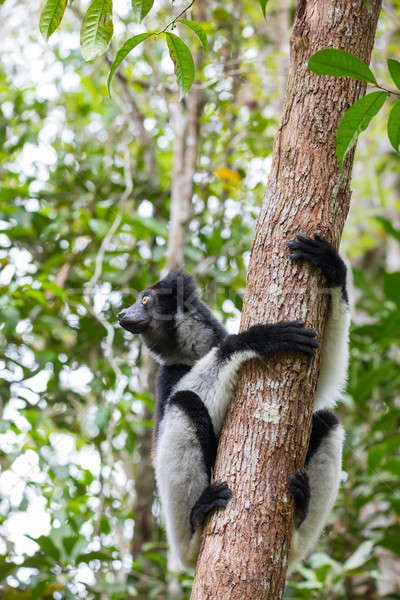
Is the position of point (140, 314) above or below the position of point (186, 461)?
above

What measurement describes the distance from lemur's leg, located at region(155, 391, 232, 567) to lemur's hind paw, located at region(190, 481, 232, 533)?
0.68ft

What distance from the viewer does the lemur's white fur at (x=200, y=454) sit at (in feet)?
8.71

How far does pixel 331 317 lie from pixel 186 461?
94cm

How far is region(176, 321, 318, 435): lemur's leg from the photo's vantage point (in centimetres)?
205

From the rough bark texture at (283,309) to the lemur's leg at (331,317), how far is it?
5cm

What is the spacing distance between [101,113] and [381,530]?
15.7 ft

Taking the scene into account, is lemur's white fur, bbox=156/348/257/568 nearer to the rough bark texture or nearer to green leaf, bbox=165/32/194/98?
the rough bark texture

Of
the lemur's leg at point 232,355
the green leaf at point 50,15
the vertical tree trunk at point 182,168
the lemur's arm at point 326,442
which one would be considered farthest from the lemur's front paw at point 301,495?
the vertical tree trunk at point 182,168

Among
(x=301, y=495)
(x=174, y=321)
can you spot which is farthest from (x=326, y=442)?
(x=174, y=321)

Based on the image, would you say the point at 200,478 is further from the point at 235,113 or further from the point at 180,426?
the point at 235,113

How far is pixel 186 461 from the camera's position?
2.72 metres

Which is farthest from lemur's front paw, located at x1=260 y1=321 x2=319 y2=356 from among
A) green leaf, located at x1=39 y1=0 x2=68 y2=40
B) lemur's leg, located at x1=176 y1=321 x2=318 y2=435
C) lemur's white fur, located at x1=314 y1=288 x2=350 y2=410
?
green leaf, located at x1=39 y1=0 x2=68 y2=40

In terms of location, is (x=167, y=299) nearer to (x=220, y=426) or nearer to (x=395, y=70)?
(x=220, y=426)

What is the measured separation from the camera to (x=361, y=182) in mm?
8750
